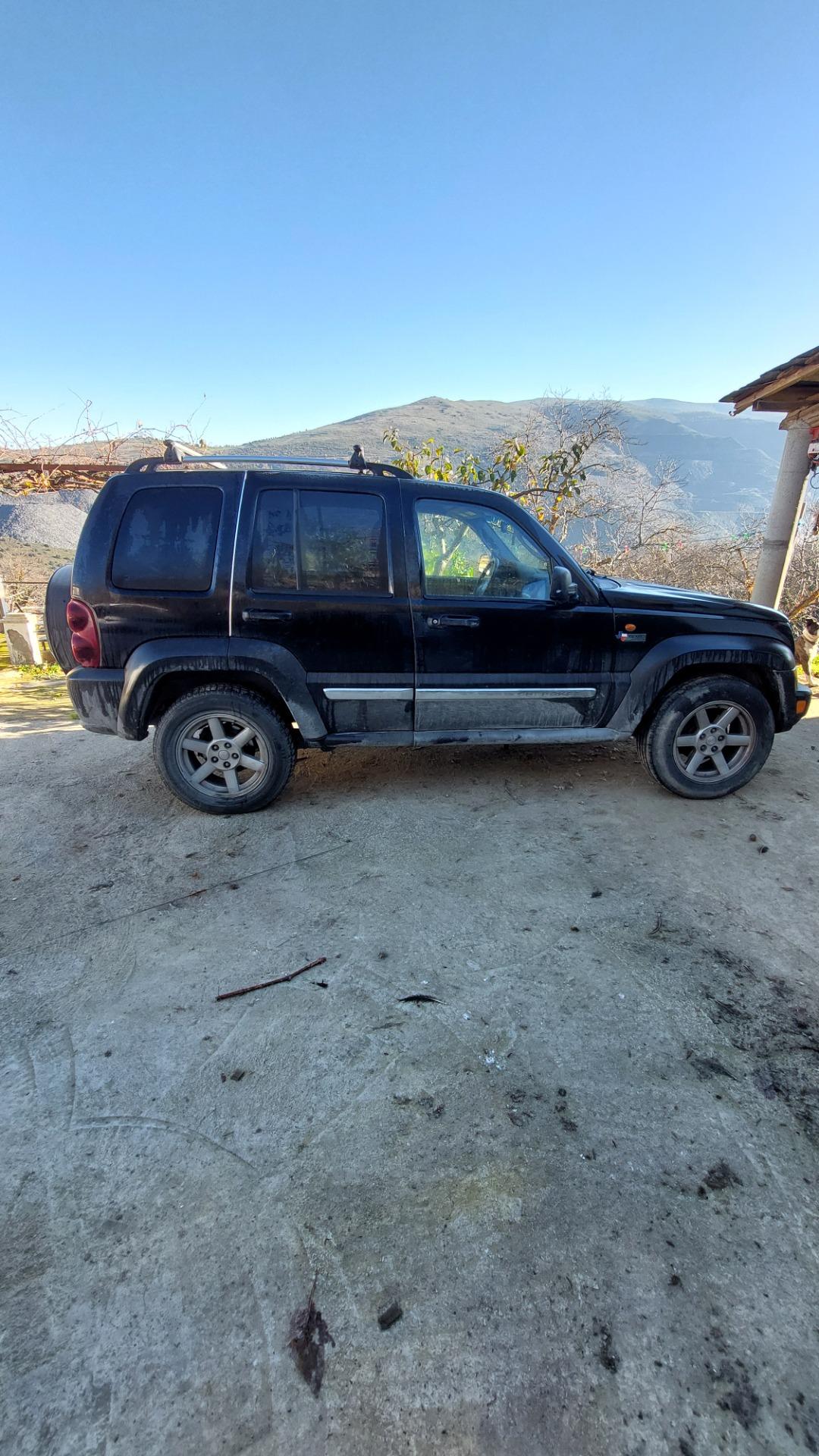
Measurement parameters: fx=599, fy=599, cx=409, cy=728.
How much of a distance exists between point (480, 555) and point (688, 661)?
57.8 inches

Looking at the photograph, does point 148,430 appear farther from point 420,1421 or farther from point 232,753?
point 420,1421

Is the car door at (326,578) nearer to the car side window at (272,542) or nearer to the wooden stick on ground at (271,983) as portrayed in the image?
the car side window at (272,542)

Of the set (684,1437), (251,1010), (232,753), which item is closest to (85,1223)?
(251,1010)

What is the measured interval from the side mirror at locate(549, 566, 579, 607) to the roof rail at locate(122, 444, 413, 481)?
1.07 metres

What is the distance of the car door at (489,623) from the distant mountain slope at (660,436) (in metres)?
6.20

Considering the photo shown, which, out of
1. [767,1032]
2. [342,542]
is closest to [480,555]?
[342,542]

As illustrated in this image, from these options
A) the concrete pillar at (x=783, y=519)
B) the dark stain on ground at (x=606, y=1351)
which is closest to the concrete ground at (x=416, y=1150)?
the dark stain on ground at (x=606, y=1351)

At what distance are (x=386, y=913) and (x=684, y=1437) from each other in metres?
1.83

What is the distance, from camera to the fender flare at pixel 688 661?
3775mm

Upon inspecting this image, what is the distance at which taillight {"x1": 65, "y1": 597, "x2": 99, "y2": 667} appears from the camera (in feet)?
11.5

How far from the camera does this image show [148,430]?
33.5ft

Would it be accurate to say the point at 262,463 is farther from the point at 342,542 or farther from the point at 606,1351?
the point at 606,1351

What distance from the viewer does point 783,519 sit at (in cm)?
791

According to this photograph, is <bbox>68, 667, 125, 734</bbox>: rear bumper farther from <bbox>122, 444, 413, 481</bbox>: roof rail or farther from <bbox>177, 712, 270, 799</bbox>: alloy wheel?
<bbox>122, 444, 413, 481</bbox>: roof rail
